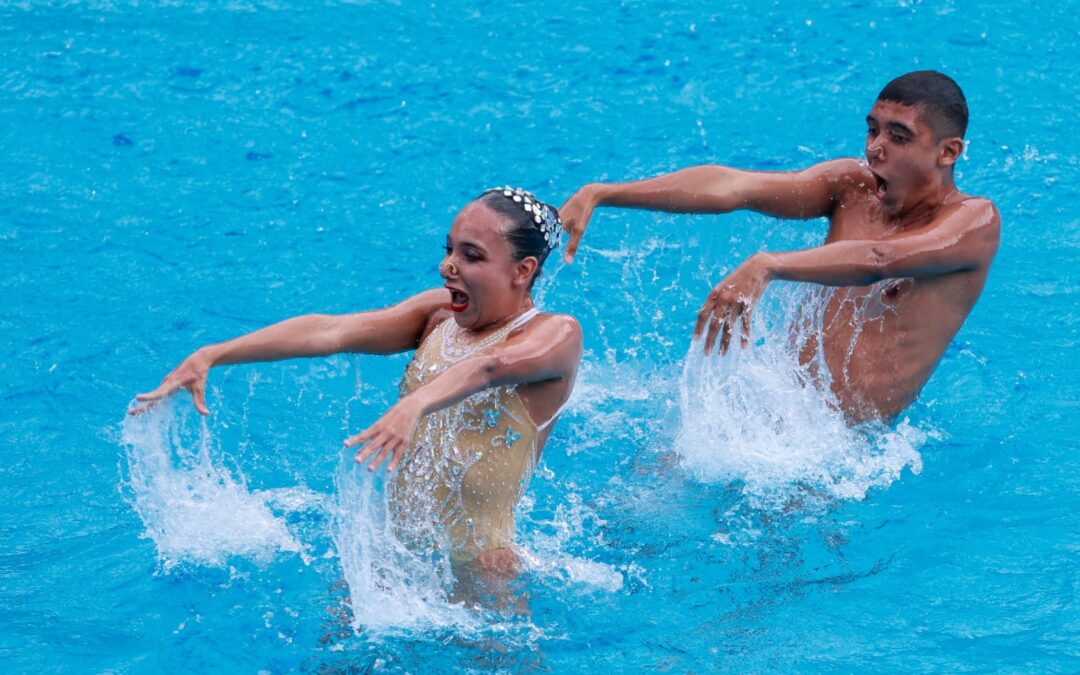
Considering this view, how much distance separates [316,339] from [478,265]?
658 mm

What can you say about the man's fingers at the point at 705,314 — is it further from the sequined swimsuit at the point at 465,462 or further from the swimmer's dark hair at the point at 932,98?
the swimmer's dark hair at the point at 932,98

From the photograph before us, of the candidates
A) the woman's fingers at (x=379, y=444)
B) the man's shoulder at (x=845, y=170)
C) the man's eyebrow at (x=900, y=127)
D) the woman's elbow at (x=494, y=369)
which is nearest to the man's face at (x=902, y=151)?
the man's eyebrow at (x=900, y=127)

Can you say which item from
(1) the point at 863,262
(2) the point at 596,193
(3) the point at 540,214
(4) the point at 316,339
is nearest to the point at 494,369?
(3) the point at 540,214

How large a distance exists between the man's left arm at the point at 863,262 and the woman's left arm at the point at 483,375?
52cm

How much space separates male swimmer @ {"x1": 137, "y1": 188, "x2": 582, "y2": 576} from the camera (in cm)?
464

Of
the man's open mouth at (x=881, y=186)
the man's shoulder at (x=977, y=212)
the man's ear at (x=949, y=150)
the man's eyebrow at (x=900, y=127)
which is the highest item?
the man's eyebrow at (x=900, y=127)

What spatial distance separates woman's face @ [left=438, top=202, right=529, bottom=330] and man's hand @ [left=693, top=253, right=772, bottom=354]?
653 millimetres

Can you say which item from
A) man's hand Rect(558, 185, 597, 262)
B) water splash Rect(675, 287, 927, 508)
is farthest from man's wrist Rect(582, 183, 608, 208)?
water splash Rect(675, 287, 927, 508)

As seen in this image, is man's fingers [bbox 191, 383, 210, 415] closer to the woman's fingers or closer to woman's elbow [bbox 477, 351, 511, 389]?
the woman's fingers

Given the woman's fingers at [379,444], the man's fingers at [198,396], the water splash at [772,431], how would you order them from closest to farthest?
the woman's fingers at [379,444], the man's fingers at [198,396], the water splash at [772,431]

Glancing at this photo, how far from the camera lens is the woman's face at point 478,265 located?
4641 millimetres

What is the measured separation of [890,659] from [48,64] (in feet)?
22.6

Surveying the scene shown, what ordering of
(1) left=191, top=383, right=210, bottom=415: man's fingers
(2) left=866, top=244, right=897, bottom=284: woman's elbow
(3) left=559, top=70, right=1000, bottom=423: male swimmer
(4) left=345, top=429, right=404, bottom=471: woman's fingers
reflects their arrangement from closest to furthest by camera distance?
(4) left=345, top=429, right=404, bottom=471: woman's fingers
(1) left=191, top=383, right=210, bottom=415: man's fingers
(2) left=866, top=244, right=897, bottom=284: woman's elbow
(3) left=559, top=70, right=1000, bottom=423: male swimmer

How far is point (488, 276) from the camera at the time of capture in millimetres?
4664
